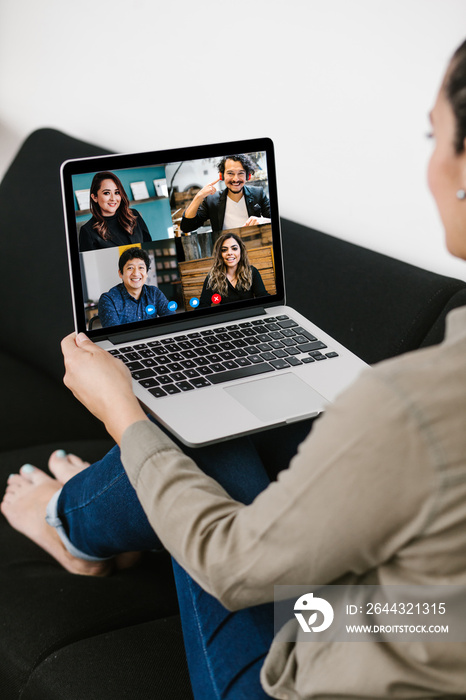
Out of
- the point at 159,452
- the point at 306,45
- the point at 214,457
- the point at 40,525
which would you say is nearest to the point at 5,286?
the point at 40,525

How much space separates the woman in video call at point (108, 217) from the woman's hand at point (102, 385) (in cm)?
16

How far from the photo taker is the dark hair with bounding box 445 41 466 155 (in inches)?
24.6

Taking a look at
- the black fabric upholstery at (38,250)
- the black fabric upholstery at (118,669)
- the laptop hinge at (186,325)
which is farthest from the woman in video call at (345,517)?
the black fabric upholstery at (38,250)

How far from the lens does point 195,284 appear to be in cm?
120

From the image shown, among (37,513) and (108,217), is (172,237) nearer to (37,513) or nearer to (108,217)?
(108,217)

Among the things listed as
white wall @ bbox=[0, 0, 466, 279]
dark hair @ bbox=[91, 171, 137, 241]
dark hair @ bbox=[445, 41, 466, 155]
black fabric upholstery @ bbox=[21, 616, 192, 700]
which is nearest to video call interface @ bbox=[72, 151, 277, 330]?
dark hair @ bbox=[91, 171, 137, 241]

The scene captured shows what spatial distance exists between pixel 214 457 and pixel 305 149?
854 mm

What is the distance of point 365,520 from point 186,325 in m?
0.68

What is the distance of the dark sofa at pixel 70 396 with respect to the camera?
3.34 feet

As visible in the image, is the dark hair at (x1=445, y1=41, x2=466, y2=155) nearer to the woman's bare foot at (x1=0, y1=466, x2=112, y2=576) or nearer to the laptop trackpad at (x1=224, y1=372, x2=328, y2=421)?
the laptop trackpad at (x1=224, y1=372, x2=328, y2=421)

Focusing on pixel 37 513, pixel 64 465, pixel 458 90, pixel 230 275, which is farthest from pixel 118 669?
pixel 458 90

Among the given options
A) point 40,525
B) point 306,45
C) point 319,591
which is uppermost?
point 306,45

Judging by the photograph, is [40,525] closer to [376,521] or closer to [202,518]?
[202,518]

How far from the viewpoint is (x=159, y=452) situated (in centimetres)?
78
